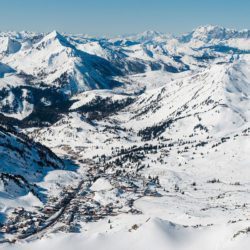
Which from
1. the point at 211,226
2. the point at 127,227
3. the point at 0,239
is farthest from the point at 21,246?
the point at 211,226

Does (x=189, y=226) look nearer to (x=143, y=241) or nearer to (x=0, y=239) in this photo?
(x=143, y=241)

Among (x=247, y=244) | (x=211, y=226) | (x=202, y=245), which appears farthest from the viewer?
(x=211, y=226)

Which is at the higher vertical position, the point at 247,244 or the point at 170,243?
the point at 170,243

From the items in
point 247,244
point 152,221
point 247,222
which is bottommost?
point 247,244

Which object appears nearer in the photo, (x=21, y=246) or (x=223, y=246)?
(x=223, y=246)

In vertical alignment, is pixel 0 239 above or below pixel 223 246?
above

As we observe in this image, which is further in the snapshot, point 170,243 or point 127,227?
point 127,227

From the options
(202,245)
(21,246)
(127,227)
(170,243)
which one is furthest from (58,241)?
(202,245)

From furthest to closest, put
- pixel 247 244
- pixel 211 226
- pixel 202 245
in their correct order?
pixel 211 226, pixel 202 245, pixel 247 244

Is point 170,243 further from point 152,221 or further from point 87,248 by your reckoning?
point 87,248
